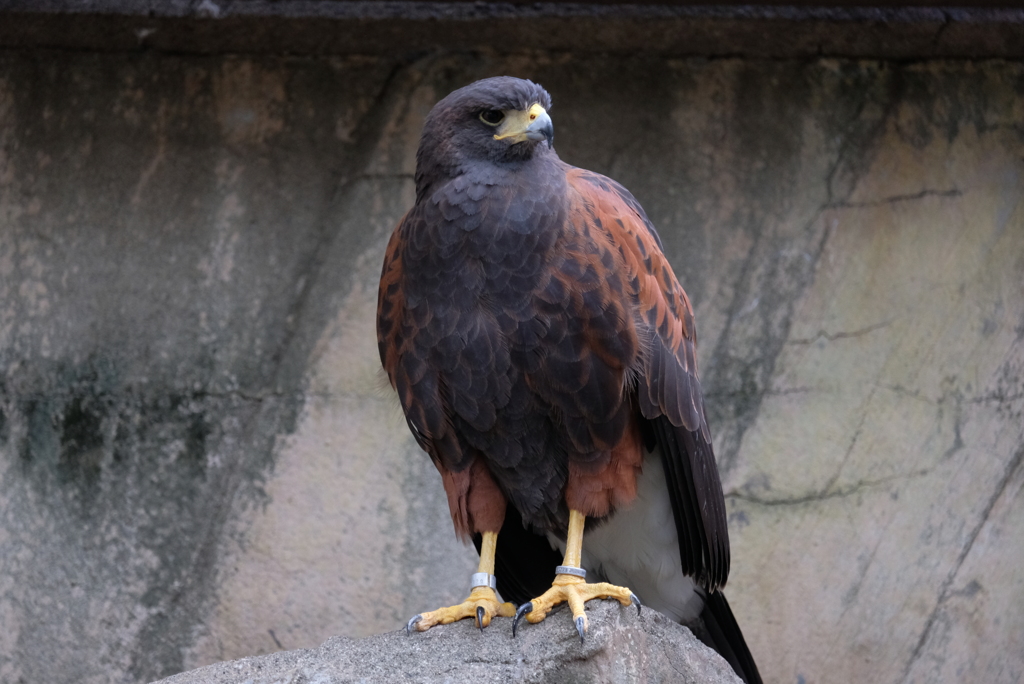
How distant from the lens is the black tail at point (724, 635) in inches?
105

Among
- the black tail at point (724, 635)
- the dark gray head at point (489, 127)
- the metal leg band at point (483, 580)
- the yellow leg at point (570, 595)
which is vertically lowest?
the black tail at point (724, 635)

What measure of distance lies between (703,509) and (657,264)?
0.58 metres

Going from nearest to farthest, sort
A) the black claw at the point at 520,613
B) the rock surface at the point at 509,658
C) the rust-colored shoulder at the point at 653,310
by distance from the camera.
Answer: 1. the rock surface at the point at 509,658
2. the black claw at the point at 520,613
3. the rust-colored shoulder at the point at 653,310

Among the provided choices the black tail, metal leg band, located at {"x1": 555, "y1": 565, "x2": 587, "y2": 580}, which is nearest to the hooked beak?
metal leg band, located at {"x1": 555, "y1": 565, "x2": 587, "y2": 580}

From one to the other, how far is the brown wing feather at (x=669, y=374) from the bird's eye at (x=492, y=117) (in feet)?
0.72

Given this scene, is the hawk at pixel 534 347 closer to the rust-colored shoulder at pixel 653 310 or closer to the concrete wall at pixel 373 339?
the rust-colored shoulder at pixel 653 310

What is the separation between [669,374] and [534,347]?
34cm

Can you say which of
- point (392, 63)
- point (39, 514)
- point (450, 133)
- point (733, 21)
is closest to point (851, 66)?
point (733, 21)

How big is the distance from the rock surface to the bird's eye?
1066mm

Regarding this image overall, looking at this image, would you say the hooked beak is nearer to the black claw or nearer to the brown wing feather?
the brown wing feather

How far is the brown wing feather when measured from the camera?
2338mm

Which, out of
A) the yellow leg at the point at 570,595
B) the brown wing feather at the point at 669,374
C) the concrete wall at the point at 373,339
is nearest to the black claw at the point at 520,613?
the yellow leg at the point at 570,595

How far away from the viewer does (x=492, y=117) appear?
7.66 feet

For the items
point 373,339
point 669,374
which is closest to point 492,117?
point 669,374
